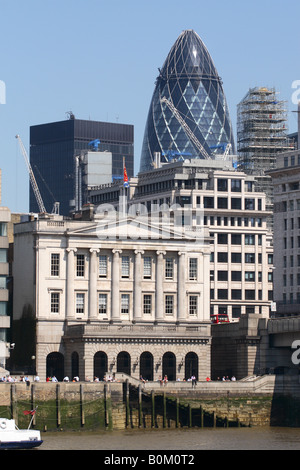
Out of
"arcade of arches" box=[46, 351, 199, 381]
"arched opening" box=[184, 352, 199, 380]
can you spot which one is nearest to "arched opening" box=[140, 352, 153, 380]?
"arcade of arches" box=[46, 351, 199, 381]

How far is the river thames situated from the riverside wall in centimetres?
242

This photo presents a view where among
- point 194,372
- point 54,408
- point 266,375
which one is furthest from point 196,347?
point 54,408

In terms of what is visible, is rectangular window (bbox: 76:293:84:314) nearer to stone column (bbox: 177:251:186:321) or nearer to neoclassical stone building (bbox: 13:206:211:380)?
neoclassical stone building (bbox: 13:206:211:380)

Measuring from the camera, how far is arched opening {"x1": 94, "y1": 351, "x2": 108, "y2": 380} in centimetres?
18062

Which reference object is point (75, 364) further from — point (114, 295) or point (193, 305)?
point (193, 305)

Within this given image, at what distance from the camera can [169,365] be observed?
608 feet

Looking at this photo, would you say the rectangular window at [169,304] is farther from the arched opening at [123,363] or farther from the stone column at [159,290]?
the arched opening at [123,363]

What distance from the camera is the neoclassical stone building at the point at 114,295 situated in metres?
182

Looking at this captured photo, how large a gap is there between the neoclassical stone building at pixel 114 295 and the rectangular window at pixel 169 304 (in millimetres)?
120

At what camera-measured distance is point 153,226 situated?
19075 cm

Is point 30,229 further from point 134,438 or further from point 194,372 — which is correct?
point 134,438

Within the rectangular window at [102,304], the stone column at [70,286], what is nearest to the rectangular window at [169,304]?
the rectangular window at [102,304]

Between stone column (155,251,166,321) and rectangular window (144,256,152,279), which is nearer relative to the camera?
stone column (155,251,166,321)

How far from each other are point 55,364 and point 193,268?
21.4 metres
